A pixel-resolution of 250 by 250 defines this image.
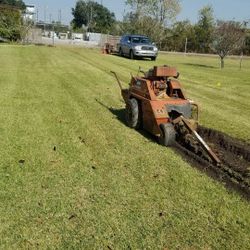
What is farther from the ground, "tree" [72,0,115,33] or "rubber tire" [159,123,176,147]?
"tree" [72,0,115,33]

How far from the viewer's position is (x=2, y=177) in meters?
5.12

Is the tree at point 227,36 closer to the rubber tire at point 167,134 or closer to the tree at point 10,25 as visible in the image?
A: the tree at point 10,25

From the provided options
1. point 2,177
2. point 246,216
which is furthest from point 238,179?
point 2,177

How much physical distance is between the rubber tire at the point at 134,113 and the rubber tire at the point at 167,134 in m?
0.98

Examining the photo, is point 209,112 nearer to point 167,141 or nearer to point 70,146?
point 167,141

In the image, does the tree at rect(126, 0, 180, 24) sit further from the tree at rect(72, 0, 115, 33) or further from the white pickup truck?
the tree at rect(72, 0, 115, 33)

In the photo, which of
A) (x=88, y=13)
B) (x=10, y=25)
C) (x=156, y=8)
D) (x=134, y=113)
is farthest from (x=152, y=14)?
(x=88, y=13)

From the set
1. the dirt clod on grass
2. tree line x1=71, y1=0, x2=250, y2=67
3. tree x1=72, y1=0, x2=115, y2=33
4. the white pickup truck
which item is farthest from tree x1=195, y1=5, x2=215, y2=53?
tree x1=72, y1=0, x2=115, y2=33

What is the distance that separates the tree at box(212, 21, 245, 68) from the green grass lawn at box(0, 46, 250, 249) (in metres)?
17.1

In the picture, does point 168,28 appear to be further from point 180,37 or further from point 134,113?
point 134,113

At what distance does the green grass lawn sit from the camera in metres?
3.97

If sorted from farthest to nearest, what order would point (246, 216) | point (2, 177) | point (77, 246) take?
1. point (2, 177)
2. point (246, 216)
3. point (77, 246)

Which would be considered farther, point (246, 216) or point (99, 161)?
point (99, 161)

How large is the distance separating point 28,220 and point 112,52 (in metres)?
27.9
